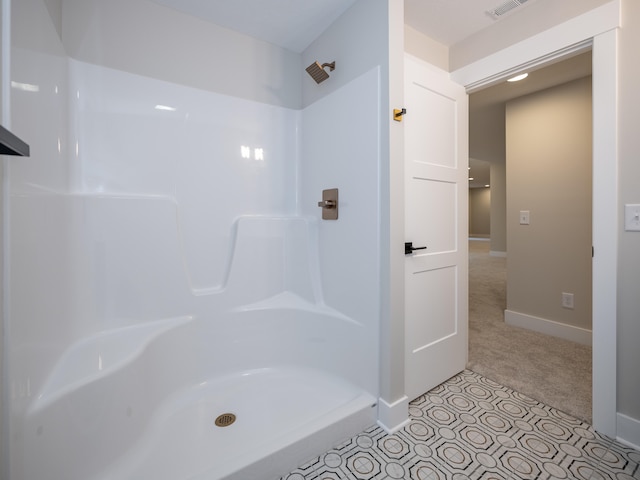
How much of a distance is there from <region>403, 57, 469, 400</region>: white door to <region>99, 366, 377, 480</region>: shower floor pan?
47 centimetres

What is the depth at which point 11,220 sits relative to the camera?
2.81 feet

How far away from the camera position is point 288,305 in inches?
81.0

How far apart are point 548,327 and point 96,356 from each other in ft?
11.7

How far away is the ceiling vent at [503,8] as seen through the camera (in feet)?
5.56

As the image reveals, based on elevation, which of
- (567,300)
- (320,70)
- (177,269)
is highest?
(320,70)

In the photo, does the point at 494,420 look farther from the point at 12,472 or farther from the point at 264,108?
the point at 264,108

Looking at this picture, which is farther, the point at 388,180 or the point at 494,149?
the point at 494,149

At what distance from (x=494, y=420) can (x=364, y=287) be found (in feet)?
3.23

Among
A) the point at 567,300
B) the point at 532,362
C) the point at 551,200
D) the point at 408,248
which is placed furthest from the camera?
the point at 551,200

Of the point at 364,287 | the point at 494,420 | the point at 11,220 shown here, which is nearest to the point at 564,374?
the point at 494,420

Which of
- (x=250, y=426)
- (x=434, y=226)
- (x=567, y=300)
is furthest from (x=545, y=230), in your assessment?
(x=250, y=426)

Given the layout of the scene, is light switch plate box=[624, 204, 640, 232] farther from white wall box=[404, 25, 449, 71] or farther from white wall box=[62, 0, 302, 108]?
white wall box=[62, 0, 302, 108]

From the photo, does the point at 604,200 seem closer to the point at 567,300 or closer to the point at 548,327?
the point at 567,300

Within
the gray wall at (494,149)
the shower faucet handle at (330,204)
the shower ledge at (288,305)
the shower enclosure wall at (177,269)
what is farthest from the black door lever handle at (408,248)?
the gray wall at (494,149)
